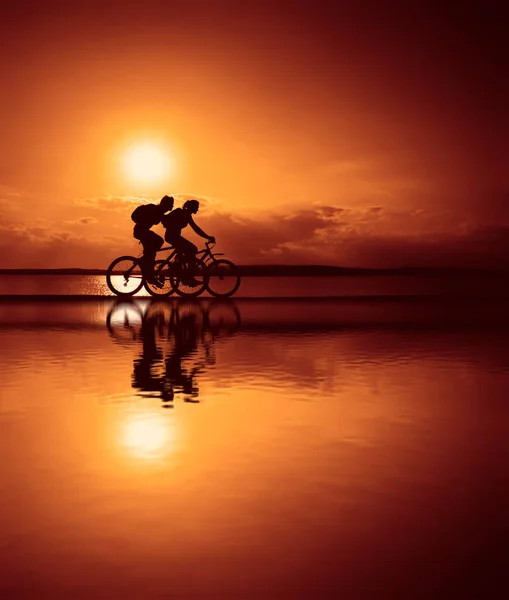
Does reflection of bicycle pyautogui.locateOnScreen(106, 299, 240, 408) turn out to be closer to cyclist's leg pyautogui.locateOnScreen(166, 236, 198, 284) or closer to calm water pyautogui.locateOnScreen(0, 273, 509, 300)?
cyclist's leg pyautogui.locateOnScreen(166, 236, 198, 284)

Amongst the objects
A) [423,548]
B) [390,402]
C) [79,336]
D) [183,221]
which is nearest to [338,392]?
[390,402]

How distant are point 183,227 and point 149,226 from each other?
0.86 metres

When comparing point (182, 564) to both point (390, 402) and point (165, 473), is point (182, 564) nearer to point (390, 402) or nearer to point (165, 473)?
point (165, 473)

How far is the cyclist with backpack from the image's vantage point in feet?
78.3

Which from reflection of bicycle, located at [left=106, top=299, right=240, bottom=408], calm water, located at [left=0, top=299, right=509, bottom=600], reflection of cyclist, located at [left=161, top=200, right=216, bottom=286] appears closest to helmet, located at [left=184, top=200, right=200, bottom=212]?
reflection of cyclist, located at [left=161, top=200, right=216, bottom=286]

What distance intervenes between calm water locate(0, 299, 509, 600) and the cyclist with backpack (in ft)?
35.9

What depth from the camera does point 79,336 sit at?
15.4 m

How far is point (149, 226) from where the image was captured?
24.0 m

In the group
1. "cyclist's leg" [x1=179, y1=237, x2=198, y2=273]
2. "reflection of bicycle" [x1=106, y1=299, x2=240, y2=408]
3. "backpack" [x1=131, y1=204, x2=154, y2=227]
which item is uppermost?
"backpack" [x1=131, y1=204, x2=154, y2=227]

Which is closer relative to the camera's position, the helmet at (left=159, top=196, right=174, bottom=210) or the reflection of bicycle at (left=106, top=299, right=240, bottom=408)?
the reflection of bicycle at (left=106, top=299, right=240, bottom=408)

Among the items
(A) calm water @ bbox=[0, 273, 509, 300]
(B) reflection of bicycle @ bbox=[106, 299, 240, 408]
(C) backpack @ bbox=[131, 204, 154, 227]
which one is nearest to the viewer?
(B) reflection of bicycle @ bbox=[106, 299, 240, 408]

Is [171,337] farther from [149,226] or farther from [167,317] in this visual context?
[149,226]

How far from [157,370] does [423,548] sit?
22.6 ft

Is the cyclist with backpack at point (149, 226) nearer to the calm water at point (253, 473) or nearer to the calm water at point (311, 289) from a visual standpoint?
the calm water at point (311, 289)
